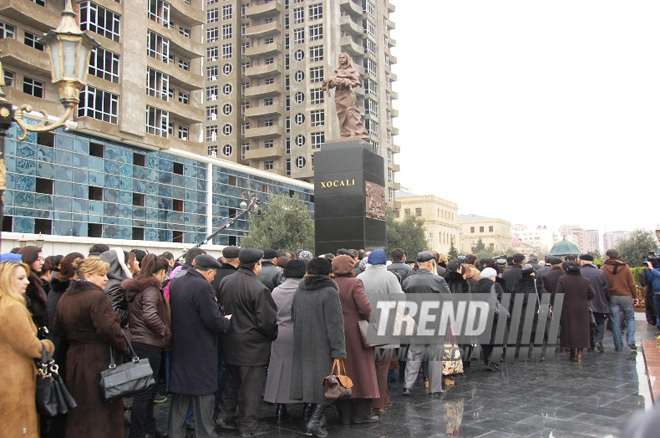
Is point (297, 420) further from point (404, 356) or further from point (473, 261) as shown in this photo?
point (473, 261)

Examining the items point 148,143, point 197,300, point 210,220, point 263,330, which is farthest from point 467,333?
point 210,220

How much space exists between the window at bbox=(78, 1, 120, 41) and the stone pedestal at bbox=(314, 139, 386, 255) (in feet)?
81.2

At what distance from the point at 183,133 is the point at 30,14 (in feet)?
51.1

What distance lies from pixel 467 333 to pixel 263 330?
4.33 m

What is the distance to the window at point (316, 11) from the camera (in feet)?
210

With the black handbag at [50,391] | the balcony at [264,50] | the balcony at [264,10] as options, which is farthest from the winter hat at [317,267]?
the balcony at [264,10]

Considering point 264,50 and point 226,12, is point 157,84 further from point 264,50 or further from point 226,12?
point 226,12

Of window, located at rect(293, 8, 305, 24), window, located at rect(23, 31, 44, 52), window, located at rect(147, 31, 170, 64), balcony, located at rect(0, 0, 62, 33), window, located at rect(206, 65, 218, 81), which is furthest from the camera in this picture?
window, located at rect(206, 65, 218, 81)

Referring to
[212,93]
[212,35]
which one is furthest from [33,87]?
[212,35]

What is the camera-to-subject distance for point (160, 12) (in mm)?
40594

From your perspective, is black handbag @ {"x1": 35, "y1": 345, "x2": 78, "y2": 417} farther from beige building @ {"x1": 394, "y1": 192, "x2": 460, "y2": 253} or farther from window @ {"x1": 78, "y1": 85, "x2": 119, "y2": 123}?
beige building @ {"x1": 394, "y1": 192, "x2": 460, "y2": 253}

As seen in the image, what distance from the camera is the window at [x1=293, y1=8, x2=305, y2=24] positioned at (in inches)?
2594

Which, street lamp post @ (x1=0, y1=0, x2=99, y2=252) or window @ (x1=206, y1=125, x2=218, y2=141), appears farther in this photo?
window @ (x1=206, y1=125, x2=218, y2=141)

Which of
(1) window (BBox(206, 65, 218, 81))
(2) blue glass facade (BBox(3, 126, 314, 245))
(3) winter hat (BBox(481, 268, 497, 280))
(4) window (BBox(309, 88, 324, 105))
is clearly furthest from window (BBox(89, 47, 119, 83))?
(1) window (BBox(206, 65, 218, 81))
